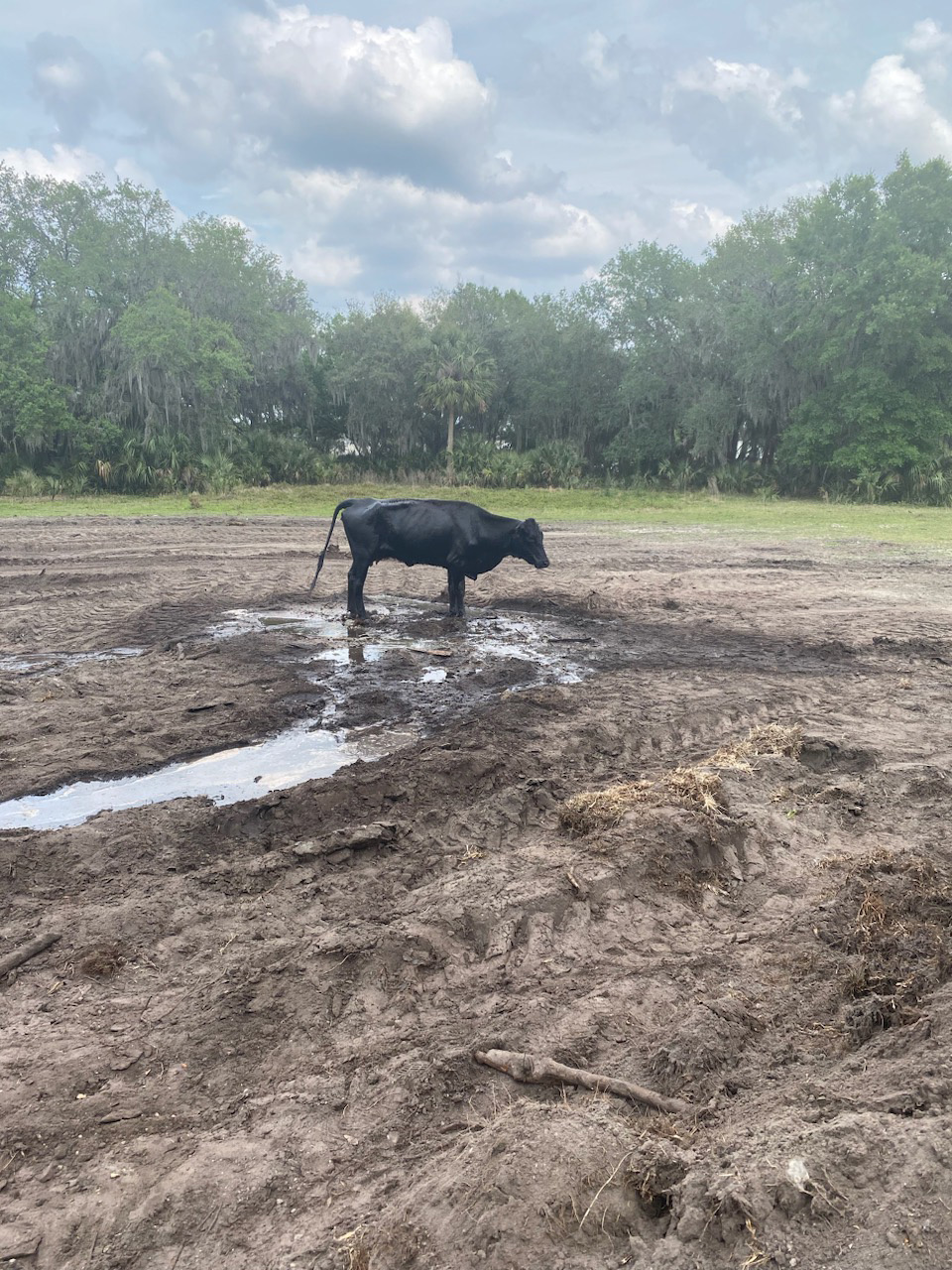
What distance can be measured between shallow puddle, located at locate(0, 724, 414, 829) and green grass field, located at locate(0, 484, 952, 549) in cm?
1708

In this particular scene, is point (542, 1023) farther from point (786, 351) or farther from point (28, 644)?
point (786, 351)

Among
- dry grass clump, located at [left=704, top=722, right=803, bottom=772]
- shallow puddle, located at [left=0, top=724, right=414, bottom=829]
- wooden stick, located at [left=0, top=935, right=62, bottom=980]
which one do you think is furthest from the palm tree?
wooden stick, located at [left=0, top=935, right=62, bottom=980]

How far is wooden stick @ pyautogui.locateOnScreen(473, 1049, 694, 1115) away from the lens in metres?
2.95

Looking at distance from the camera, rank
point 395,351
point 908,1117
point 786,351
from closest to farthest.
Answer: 1. point 908,1117
2. point 786,351
3. point 395,351

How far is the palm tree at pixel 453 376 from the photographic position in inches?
1727

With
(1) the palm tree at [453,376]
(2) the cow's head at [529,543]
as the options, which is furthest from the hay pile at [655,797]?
(1) the palm tree at [453,376]

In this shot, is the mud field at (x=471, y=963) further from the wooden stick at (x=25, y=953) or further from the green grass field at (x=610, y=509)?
the green grass field at (x=610, y=509)

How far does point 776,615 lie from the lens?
11.9 metres

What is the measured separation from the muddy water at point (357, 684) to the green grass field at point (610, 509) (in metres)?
13.4

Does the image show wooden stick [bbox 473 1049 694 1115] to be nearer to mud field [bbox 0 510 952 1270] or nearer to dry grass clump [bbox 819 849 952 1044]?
mud field [bbox 0 510 952 1270]

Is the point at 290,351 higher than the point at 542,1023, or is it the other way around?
the point at 290,351

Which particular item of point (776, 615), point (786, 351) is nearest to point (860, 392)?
point (786, 351)

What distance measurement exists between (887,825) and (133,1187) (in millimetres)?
4446

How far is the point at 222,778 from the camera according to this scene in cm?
630
